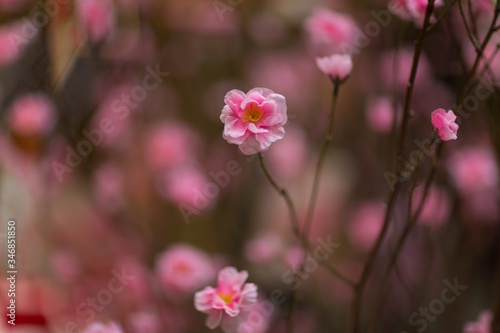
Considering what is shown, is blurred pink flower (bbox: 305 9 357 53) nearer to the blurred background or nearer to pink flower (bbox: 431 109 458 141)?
the blurred background

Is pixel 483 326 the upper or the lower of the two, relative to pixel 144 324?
upper

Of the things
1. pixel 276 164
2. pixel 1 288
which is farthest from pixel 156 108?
pixel 1 288

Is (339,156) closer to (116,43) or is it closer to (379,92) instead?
(379,92)

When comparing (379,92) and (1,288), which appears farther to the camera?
(379,92)

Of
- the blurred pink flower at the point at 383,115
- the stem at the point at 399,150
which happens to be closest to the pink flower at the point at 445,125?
the stem at the point at 399,150

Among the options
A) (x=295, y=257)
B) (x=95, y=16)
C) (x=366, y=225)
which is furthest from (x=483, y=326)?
(x=95, y=16)

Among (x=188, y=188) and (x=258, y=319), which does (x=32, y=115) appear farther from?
(x=258, y=319)

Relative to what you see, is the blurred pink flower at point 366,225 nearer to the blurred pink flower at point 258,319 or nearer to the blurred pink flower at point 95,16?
the blurred pink flower at point 258,319

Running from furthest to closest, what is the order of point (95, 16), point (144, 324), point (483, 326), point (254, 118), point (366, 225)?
point (366, 225)
point (95, 16)
point (144, 324)
point (483, 326)
point (254, 118)
